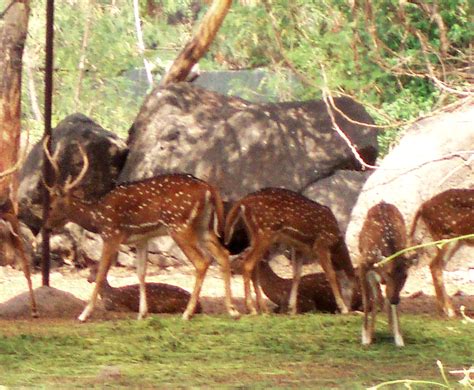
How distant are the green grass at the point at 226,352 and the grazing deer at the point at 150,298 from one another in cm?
57

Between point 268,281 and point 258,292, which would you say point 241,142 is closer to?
point 268,281

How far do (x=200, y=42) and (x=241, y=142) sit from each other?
58.1 inches

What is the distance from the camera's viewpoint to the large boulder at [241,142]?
11625 millimetres

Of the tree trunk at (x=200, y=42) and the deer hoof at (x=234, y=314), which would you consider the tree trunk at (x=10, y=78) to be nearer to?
the tree trunk at (x=200, y=42)

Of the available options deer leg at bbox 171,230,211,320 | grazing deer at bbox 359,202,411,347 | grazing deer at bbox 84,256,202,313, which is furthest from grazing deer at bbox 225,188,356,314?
grazing deer at bbox 359,202,411,347

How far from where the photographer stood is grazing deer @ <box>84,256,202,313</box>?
353 inches

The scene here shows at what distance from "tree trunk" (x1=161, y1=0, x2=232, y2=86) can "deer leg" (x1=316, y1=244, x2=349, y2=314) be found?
4255 mm

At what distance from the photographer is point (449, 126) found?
1149 cm

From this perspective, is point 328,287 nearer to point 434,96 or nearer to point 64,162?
point 64,162

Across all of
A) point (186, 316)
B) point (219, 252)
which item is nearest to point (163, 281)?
point (219, 252)

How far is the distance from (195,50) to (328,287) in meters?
4.36

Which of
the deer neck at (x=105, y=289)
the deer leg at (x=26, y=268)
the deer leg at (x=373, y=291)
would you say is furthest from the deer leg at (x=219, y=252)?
the deer leg at (x=373, y=291)

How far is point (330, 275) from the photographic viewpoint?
8.95 meters

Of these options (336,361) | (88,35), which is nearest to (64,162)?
(336,361)
